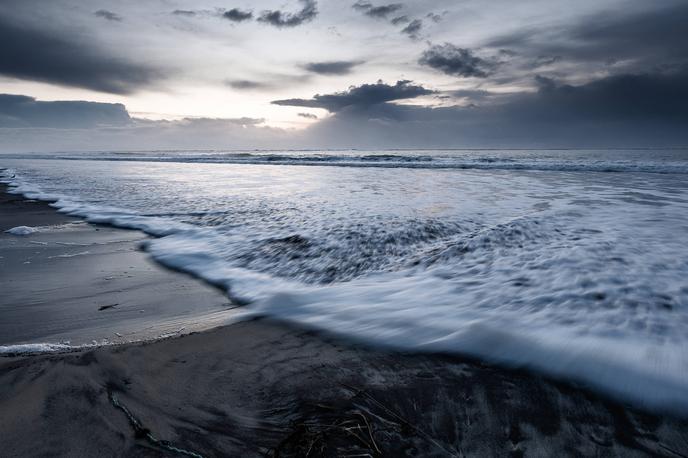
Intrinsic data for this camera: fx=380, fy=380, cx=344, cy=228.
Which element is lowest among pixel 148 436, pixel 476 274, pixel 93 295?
pixel 93 295

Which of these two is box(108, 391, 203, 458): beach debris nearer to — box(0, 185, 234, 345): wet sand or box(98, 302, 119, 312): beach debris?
box(0, 185, 234, 345): wet sand

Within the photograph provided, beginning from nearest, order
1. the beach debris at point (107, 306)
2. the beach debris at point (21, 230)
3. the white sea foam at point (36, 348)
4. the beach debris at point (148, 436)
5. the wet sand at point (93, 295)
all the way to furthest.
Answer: the beach debris at point (148, 436), the white sea foam at point (36, 348), the wet sand at point (93, 295), the beach debris at point (107, 306), the beach debris at point (21, 230)

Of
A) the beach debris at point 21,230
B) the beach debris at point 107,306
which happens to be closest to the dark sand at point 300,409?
the beach debris at point 107,306

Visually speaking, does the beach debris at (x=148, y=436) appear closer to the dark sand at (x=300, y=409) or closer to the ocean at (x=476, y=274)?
the dark sand at (x=300, y=409)

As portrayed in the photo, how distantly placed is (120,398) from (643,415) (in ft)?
7.53

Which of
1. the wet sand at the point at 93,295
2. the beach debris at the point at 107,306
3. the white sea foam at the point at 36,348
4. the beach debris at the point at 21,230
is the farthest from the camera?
the beach debris at the point at 21,230

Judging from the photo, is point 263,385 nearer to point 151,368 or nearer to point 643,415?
point 151,368

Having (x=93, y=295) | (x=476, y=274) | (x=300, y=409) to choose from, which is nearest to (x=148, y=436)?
(x=300, y=409)

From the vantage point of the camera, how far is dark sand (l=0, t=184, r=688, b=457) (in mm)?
1449

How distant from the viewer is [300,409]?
1681 millimetres

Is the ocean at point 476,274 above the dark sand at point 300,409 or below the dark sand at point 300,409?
above

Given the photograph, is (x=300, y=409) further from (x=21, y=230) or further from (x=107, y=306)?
(x=21, y=230)

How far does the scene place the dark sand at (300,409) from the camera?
145 cm

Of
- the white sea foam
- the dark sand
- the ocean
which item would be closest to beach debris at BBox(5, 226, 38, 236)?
the ocean
